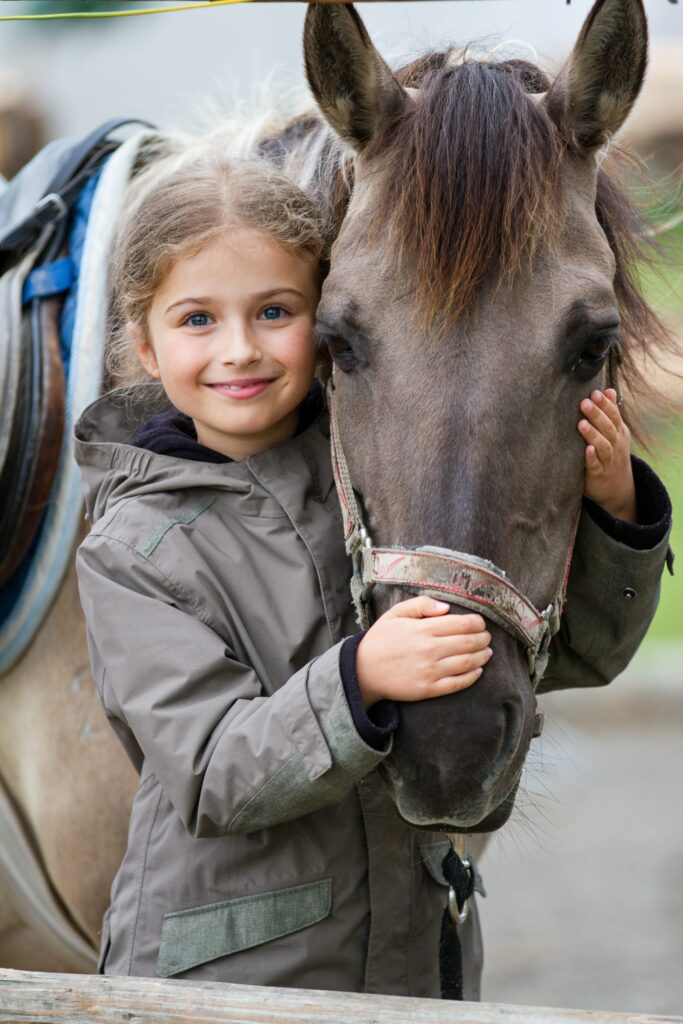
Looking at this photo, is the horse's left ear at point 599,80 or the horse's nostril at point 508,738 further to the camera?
the horse's left ear at point 599,80

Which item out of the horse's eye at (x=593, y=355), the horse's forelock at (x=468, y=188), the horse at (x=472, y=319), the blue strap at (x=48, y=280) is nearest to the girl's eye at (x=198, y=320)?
the horse at (x=472, y=319)

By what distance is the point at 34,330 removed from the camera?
7.73 ft

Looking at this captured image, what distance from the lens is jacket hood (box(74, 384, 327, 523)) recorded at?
167cm

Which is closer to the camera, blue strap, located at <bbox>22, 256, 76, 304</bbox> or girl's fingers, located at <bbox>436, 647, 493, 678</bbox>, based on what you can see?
girl's fingers, located at <bbox>436, 647, 493, 678</bbox>

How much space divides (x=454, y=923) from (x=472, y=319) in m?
0.87

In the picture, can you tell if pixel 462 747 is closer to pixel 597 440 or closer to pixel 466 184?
pixel 597 440

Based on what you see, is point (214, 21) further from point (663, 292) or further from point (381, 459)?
point (381, 459)

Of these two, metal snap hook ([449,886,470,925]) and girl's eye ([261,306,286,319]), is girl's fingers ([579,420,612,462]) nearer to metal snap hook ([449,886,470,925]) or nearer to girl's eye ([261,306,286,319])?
girl's eye ([261,306,286,319])

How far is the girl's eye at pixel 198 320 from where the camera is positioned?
1.70 metres

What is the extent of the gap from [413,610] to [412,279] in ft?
1.49

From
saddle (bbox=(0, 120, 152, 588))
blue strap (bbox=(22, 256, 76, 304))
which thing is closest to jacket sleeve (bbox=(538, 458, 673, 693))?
saddle (bbox=(0, 120, 152, 588))

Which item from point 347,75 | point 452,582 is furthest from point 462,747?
point 347,75

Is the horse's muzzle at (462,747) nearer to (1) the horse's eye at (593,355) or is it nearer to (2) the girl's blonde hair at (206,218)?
(1) the horse's eye at (593,355)

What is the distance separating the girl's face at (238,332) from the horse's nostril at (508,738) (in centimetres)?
58
